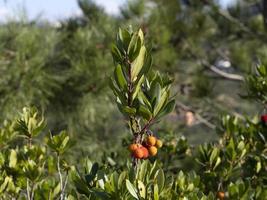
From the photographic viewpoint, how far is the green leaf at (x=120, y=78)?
1.01 m

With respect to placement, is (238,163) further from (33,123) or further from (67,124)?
(67,124)

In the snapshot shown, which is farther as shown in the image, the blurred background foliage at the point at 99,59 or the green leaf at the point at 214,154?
the blurred background foliage at the point at 99,59

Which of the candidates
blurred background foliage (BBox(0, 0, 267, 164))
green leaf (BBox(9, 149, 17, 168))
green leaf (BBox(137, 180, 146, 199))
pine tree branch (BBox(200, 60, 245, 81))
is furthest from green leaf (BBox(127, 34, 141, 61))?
pine tree branch (BBox(200, 60, 245, 81))

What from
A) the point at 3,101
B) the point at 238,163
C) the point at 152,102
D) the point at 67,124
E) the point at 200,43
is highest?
the point at 152,102

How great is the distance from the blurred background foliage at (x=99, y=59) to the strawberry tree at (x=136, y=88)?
924 millimetres

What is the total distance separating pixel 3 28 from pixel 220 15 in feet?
7.88

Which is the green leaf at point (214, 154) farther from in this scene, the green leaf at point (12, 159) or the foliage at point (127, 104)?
the green leaf at point (12, 159)

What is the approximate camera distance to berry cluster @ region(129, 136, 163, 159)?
100cm

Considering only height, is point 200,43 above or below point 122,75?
below

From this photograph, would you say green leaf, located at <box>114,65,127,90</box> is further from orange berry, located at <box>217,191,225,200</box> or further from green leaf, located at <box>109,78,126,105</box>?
orange berry, located at <box>217,191,225,200</box>

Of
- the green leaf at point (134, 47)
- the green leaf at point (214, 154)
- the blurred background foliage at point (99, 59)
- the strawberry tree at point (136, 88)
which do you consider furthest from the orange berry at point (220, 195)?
the green leaf at point (134, 47)

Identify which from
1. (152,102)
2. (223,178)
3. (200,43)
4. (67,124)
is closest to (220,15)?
(200,43)

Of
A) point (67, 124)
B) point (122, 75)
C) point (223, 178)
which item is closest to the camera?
point (122, 75)

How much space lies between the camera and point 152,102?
1030 millimetres
